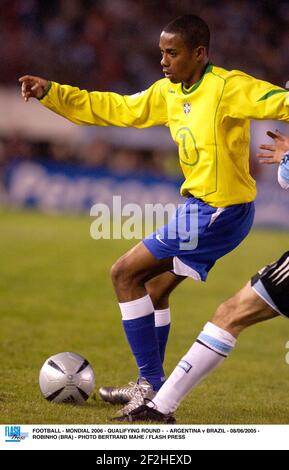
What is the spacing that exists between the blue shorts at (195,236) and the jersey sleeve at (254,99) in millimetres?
556

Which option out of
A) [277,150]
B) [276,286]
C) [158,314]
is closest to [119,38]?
[158,314]

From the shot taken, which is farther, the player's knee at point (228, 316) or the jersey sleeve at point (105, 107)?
the jersey sleeve at point (105, 107)

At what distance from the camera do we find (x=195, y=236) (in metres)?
5.33

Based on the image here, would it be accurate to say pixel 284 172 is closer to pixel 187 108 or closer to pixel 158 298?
pixel 187 108

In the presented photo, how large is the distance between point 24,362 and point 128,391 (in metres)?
1.48

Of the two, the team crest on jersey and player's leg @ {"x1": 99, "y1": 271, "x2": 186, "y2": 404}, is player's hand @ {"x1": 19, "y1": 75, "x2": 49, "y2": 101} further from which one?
player's leg @ {"x1": 99, "y1": 271, "x2": 186, "y2": 404}

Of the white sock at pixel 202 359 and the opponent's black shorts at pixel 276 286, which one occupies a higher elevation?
the opponent's black shorts at pixel 276 286

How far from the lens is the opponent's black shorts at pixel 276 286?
4691mm

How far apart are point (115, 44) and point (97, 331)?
15.1 meters

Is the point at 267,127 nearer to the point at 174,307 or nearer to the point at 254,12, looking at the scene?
the point at 254,12

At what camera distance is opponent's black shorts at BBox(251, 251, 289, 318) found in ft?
15.4

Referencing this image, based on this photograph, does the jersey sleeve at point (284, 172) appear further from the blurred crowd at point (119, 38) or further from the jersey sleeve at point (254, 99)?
the blurred crowd at point (119, 38)

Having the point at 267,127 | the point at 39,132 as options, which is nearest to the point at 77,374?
the point at 267,127

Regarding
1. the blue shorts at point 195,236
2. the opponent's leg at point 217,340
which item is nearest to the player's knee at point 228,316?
the opponent's leg at point 217,340
